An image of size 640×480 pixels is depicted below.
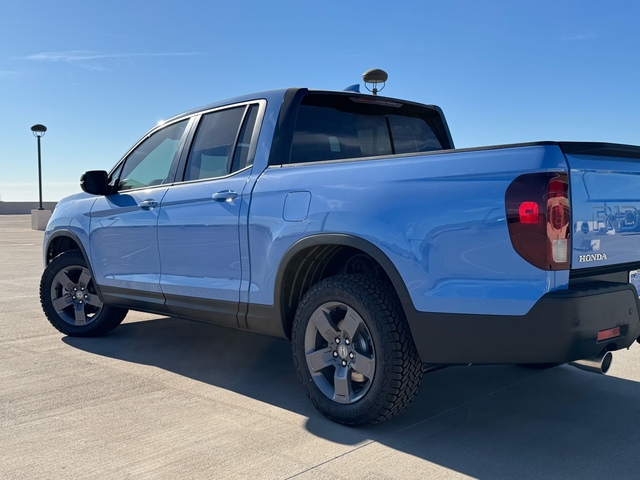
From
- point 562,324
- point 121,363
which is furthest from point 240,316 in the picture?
point 562,324

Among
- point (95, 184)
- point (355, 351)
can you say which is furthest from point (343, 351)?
point (95, 184)

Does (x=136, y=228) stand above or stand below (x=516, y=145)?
below

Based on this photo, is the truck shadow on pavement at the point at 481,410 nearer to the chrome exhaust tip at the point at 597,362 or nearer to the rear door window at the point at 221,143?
the chrome exhaust tip at the point at 597,362

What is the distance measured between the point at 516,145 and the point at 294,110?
171 cm

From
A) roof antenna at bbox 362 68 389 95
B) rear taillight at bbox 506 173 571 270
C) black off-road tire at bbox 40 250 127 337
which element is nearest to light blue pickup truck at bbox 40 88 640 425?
rear taillight at bbox 506 173 571 270

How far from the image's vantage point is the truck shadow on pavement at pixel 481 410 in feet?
10.2

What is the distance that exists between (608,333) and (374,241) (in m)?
1.15

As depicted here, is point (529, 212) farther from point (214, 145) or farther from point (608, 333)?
point (214, 145)

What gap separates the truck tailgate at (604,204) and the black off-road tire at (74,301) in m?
4.06

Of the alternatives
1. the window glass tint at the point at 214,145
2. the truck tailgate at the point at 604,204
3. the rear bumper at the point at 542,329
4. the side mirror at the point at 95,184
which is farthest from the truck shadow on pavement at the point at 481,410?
the window glass tint at the point at 214,145

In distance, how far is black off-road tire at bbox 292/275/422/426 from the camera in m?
3.31

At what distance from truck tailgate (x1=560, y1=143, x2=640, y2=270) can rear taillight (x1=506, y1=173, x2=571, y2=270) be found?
7 cm

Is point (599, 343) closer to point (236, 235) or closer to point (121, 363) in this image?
point (236, 235)

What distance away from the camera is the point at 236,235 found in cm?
412
